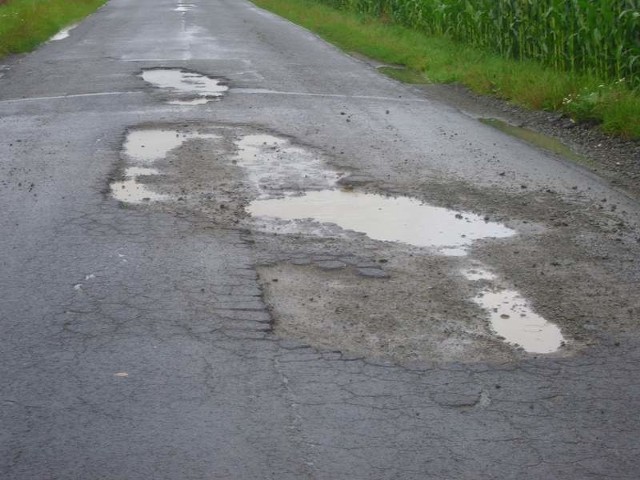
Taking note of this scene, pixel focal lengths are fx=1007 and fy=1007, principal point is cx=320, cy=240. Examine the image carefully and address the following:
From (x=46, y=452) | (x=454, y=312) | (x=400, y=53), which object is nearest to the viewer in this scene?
(x=46, y=452)

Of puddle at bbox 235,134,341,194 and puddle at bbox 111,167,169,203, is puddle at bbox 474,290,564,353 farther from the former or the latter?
puddle at bbox 111,167,169,203

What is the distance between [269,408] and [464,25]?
18.6 meters

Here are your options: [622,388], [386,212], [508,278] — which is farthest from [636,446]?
[386,212]

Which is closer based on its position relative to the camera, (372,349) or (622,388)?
(622,388)

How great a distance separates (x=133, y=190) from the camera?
917 centimetres

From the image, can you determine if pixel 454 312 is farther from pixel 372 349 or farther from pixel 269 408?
pixel 269 408

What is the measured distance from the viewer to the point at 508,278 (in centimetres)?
698

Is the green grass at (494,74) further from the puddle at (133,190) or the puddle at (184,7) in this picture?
the puddle at (184,7)

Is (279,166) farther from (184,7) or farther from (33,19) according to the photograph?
(184,7)

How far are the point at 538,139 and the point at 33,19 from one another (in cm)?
1865

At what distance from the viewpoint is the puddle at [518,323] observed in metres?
5.89

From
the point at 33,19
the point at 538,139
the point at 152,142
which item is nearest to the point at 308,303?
the point at 152,142

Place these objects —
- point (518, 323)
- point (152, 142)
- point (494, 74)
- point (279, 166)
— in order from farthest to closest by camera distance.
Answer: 1. point (494, 74)
2. point (152, 142)
3. point (279, 166)
4. point (518, 323)

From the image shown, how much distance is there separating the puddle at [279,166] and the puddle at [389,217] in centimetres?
35
